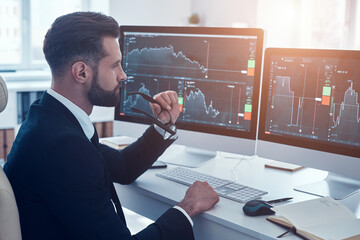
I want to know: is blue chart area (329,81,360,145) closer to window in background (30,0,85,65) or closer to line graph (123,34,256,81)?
line graph (123,34,256,81)

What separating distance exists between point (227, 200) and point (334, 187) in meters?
0.41

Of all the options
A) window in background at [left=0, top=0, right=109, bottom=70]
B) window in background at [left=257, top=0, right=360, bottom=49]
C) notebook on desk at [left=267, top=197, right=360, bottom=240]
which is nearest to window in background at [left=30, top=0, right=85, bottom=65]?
window in background at [left=0, top=0, right=109, bottom=70]

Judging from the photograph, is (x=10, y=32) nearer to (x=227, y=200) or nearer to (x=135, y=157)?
(x=135, y=157)

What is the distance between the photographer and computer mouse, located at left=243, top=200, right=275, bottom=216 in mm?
1287

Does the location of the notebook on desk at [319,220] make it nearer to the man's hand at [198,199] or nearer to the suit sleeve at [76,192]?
the man's hand at [198,199]

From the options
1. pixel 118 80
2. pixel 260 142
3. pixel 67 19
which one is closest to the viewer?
pixel 67 19

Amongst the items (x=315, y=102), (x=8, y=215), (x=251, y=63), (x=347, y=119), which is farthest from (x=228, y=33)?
(x=8, y=215)

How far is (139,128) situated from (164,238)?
0.81 m

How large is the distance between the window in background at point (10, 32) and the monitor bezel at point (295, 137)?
3566mm

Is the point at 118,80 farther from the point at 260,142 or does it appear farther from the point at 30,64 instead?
the point at 30,64

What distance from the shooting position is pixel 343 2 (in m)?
4.97

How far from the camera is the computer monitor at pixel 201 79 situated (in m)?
1.72

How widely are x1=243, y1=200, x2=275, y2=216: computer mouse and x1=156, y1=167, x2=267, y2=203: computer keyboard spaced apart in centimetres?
10

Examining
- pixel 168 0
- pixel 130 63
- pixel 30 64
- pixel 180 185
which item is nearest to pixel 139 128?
pixel 130 63
